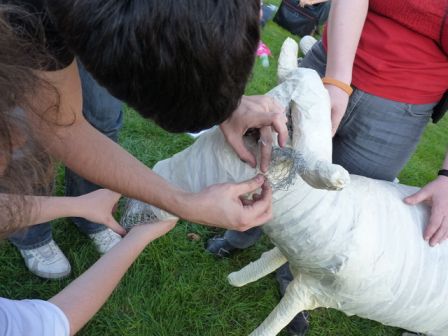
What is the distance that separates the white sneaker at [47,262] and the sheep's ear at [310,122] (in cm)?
93

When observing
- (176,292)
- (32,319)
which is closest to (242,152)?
(32,319)

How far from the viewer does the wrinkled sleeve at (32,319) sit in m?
0.68

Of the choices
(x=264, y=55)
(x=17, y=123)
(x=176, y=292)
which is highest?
(x=17, y=123)

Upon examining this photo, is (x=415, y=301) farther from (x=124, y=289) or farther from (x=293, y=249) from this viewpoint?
(x=124, y=289)

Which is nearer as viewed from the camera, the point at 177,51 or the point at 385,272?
the point at 177,51

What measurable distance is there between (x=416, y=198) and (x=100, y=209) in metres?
0.76

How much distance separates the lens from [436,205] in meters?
1.03

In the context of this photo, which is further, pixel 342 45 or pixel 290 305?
pixel 290 305

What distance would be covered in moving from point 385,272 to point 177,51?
2.35ft

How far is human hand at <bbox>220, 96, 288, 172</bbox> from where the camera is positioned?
0.82 meters

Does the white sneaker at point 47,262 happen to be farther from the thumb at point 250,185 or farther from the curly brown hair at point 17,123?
the thumb at point 250,185

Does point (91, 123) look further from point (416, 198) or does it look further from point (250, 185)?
point (416, 198)

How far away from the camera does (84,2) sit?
51 cm

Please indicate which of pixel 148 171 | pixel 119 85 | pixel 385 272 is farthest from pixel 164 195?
pixel 385 272
